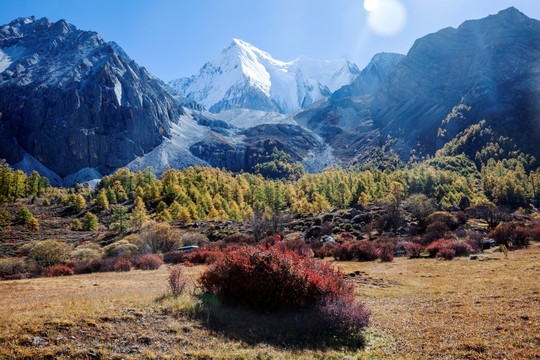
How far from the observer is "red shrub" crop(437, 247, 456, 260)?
2294 centimetres

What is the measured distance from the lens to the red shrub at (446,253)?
2294 centimetres

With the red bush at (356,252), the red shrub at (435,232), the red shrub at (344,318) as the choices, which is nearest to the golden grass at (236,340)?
the red shrub at (344,318)

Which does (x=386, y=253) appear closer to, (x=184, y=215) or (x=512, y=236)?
(x=512, y=236)

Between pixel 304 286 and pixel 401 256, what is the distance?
21916mm

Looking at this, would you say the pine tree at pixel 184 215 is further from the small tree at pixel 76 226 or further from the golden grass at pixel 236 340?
the golden grass at pixel 236 340

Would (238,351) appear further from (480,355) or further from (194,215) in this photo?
(194,215)

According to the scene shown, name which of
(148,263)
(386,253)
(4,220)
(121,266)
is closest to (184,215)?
(4,220)

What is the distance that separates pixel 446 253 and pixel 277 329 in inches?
810

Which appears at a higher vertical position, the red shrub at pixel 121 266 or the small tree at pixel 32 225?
the small tree at pixel 32 225

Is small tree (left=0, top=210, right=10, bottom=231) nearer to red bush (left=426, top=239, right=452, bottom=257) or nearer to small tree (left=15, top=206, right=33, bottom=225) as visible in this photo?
small tree (left=15, top=206, right=33, bottom=225)

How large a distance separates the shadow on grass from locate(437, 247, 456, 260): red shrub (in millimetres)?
19169

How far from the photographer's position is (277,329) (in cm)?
817

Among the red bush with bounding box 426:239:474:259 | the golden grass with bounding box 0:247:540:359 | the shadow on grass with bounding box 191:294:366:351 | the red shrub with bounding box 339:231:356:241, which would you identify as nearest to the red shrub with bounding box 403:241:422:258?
the red bush with bounding box 426:239:474:259

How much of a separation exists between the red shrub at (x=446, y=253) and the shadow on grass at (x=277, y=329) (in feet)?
62.9
